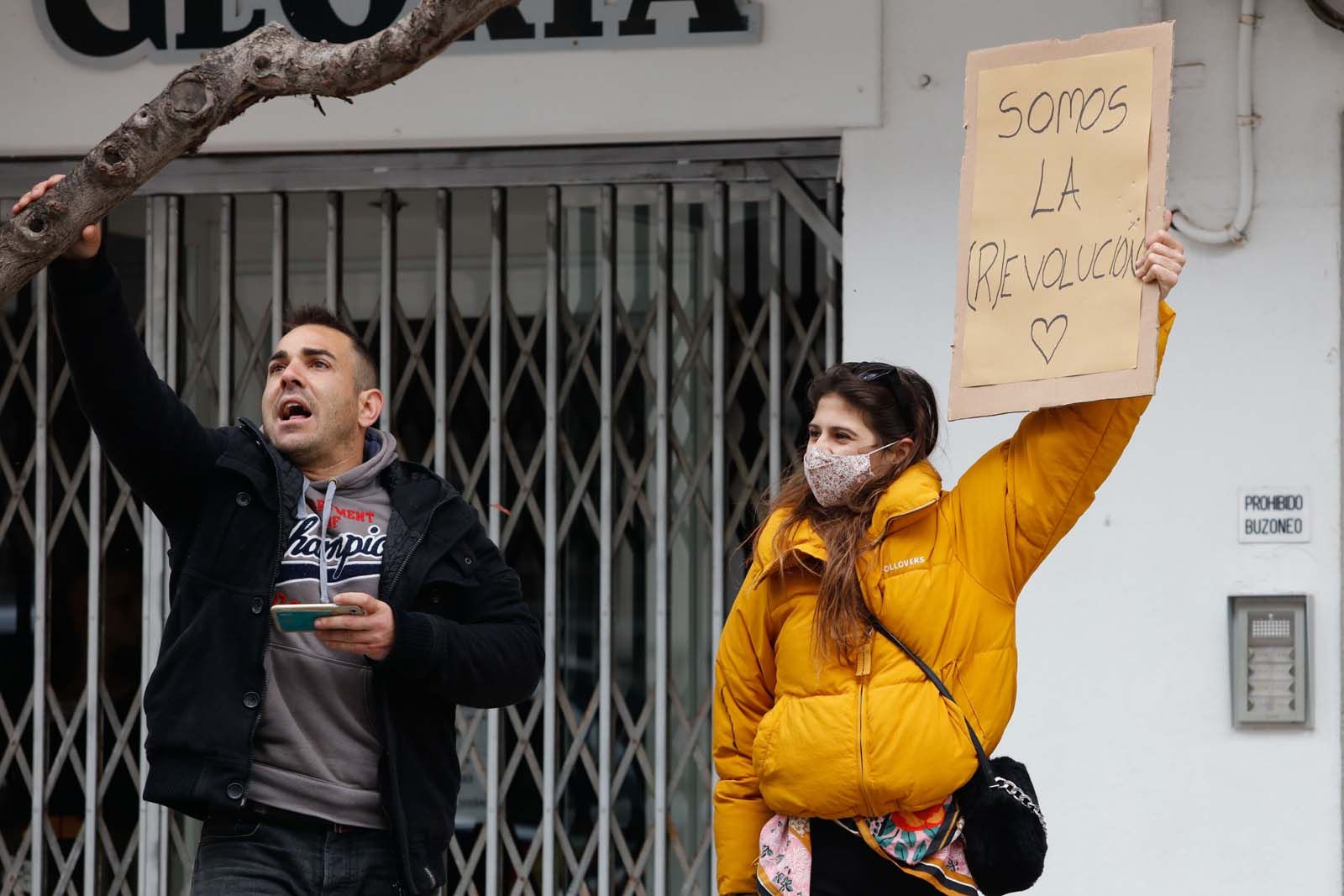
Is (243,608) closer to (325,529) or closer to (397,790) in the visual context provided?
(325,529)

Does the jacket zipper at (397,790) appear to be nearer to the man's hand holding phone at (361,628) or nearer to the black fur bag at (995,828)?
the man's hand holding phone at (361,628)

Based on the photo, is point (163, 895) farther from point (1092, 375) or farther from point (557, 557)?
point (1092, 375)

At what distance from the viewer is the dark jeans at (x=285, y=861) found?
3170 mm

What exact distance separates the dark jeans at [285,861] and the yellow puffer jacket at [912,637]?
2.22ft

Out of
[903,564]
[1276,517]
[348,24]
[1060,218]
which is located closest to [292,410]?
[903,564]

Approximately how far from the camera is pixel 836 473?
3141mm

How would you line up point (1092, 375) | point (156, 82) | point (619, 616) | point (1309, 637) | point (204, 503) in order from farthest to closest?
point (619, 616), point (156, 82), point (1309, 637), point (204, 503), point (1092, 375)

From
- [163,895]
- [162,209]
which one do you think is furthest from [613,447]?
[163,895]

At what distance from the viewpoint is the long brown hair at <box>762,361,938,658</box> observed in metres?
3.03

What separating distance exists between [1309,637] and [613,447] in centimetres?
215

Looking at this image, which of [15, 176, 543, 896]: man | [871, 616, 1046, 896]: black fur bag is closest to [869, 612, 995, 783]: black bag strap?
[871, 616, 1046, 896]: black fur bag

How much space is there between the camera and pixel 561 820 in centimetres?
548

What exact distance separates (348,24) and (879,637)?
2.95 meters

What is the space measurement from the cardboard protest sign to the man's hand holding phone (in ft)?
3.61
